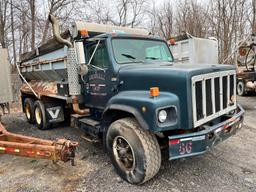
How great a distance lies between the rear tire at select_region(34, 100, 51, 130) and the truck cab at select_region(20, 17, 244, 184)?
149cm

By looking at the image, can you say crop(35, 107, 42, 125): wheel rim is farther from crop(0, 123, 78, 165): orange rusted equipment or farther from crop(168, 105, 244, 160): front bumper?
crop(168, 105, 244, 160): front bumper

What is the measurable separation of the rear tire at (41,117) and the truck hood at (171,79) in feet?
11.8

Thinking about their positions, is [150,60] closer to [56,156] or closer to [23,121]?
[56,156]

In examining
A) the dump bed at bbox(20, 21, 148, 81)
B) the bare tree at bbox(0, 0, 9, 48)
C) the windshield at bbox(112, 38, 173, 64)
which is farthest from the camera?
the bare tree at bbox(0, 0, 9, 48)

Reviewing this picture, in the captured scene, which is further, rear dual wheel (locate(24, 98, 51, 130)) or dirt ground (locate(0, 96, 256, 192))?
rear dual wheel (locate(24, 98, 51, 130))

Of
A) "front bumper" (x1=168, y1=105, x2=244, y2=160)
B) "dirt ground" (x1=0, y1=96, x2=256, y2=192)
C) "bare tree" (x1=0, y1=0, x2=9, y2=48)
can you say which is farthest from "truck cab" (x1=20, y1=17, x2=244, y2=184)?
"bare tree" (x1=0, y1=0, x2=9, y2=48)

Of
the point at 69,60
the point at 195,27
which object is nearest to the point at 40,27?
the point at 195,27

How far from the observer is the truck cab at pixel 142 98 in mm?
3252

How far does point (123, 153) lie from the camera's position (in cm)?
372

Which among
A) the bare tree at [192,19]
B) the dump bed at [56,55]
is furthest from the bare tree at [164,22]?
the dump bed at [56,55]

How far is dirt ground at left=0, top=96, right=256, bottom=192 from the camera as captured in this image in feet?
11.7

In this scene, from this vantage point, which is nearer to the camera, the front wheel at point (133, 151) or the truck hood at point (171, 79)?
the truck hood at point (171, 79)

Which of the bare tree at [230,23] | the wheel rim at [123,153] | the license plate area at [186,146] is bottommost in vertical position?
the wheel rim at [123,153]

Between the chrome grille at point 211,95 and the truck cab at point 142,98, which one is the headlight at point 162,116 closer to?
the truck cab at point 142,98
